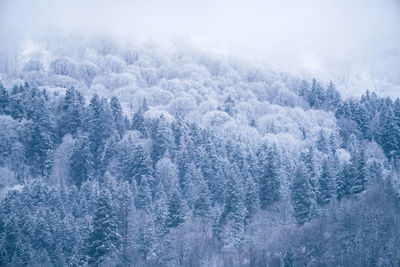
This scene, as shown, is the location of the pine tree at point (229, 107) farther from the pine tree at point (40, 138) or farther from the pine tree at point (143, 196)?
the pine tree at point (143, 196)

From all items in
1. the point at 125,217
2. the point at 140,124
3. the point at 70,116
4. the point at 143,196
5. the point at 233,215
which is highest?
the point at 70,116

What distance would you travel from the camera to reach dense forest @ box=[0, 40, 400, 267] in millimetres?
46312

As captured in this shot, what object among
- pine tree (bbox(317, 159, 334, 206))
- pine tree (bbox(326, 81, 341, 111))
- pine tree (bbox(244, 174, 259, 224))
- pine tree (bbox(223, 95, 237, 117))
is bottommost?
pine tree (bbox(244, 174, 259, 224))

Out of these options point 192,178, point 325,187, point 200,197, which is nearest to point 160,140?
point 192,178

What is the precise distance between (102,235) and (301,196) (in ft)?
63.6

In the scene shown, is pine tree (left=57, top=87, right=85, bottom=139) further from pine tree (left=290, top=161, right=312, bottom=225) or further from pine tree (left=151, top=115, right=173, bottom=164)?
pine tree (left=290, top=161, right=312, bottom=225)

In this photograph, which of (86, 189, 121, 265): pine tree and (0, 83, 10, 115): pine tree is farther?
(0, 83, 10, 115): pine tree

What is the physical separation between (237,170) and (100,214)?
64.5 feet

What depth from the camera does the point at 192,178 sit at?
6153 cm

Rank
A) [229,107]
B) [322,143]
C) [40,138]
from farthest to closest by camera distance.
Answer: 1. [229,107]
2. [322,143]
3. [40,138]

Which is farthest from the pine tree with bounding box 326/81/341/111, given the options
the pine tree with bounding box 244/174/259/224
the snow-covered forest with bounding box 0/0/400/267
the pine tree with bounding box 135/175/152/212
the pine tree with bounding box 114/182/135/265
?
the pine tree with bounding box 114/182/135/265

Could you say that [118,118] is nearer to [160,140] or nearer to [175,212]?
[160,140]

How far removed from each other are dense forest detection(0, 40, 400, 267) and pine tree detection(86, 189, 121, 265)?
4.0 inches

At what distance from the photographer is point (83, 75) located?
108750 mm
